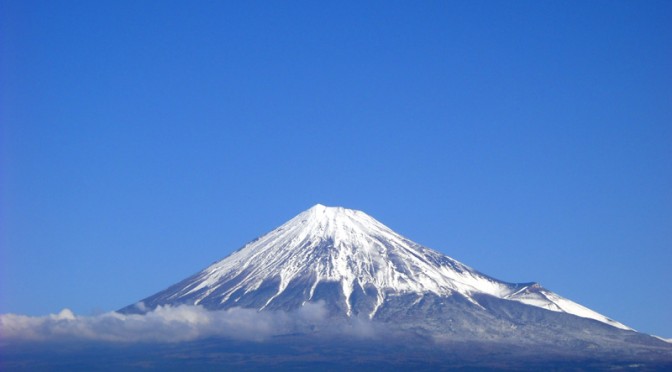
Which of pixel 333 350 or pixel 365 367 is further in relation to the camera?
pixel 333 350

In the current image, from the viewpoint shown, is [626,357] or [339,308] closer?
[626,357]

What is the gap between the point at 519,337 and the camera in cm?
18912

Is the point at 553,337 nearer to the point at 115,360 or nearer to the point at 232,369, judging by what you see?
the point at 232,369

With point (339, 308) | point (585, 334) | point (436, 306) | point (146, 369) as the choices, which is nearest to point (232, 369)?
point (146, 369)

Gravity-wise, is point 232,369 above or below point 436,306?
below

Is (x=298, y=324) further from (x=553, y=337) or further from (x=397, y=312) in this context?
(x=553, y=337)

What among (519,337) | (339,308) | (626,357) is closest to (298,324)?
(339,308)

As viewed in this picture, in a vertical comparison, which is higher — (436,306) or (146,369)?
(436,306)

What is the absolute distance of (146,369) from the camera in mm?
176625

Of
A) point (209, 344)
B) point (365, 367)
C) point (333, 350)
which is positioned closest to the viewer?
point (365, 367)

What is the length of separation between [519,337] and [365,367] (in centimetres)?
2979

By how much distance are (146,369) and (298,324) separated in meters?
29.1

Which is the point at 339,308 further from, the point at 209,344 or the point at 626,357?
the point at 626,357

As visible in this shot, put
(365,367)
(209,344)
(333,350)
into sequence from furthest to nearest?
(209,344) → (333,350) → (365,367)
